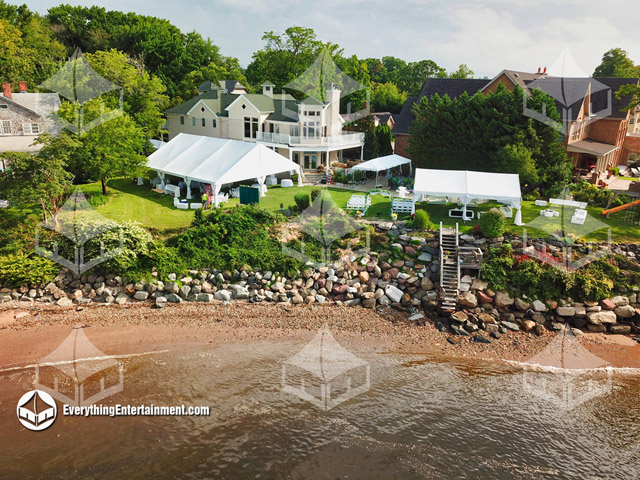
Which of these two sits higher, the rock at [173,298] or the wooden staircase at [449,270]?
the wooden staircase at [449,270]

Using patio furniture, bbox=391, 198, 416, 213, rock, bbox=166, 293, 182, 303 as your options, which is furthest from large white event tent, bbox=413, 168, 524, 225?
rock, bbox=166, 293, 182, 303

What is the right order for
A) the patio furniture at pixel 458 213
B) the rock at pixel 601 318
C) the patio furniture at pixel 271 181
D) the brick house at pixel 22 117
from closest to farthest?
the rock at pixel 601 318
the patio furniture at pixel 458 213
the patio furniture at pixel 271 181
the brick house at pixel 22 117

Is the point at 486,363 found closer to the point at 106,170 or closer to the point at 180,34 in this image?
the point at 106,170

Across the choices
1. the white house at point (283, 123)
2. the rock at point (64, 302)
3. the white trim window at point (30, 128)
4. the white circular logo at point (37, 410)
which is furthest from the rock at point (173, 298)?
the white trim window at point (30, 128)

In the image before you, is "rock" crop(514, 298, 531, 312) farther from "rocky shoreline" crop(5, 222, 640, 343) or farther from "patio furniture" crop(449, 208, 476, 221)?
"patio furniture" crop(449, 208, 476, 221)

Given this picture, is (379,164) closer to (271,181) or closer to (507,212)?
(271,181)

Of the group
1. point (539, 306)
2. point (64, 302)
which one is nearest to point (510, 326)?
point (539, 306)

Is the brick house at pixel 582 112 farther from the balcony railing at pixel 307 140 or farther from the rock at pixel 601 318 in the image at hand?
the rock at pixel 601 318
